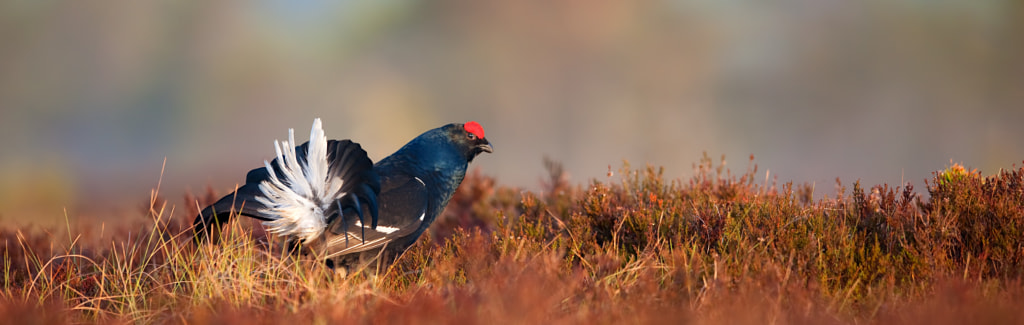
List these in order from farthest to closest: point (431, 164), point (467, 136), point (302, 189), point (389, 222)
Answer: point (467, 136), point (431, 164), point (389, 222), point (302, 189)

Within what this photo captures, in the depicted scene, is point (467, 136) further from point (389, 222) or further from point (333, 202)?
point (333, 202)

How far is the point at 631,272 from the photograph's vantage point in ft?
13.2

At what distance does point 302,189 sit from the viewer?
13.2 feet

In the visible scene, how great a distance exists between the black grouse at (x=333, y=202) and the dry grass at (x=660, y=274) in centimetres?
18

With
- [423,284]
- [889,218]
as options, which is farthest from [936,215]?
[423,284]

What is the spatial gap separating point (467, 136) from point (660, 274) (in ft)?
5.12

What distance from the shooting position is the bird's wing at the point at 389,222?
405 cm

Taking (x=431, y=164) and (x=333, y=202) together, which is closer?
(x=333, y=202)

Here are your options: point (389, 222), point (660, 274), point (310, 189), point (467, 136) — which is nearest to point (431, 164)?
point (467, 136)

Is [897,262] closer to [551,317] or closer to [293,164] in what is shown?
[551,317]

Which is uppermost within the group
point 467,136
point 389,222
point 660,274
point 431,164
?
point 467,136

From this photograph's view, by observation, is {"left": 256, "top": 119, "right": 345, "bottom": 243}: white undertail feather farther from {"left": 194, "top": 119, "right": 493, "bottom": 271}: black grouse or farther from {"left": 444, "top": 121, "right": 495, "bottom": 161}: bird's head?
{"left": 444, "top": 121, "right": 495, "bottom": 161}: bird's head

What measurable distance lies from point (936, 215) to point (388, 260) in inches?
136

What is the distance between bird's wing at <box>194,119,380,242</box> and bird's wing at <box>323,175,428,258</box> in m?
0.09
